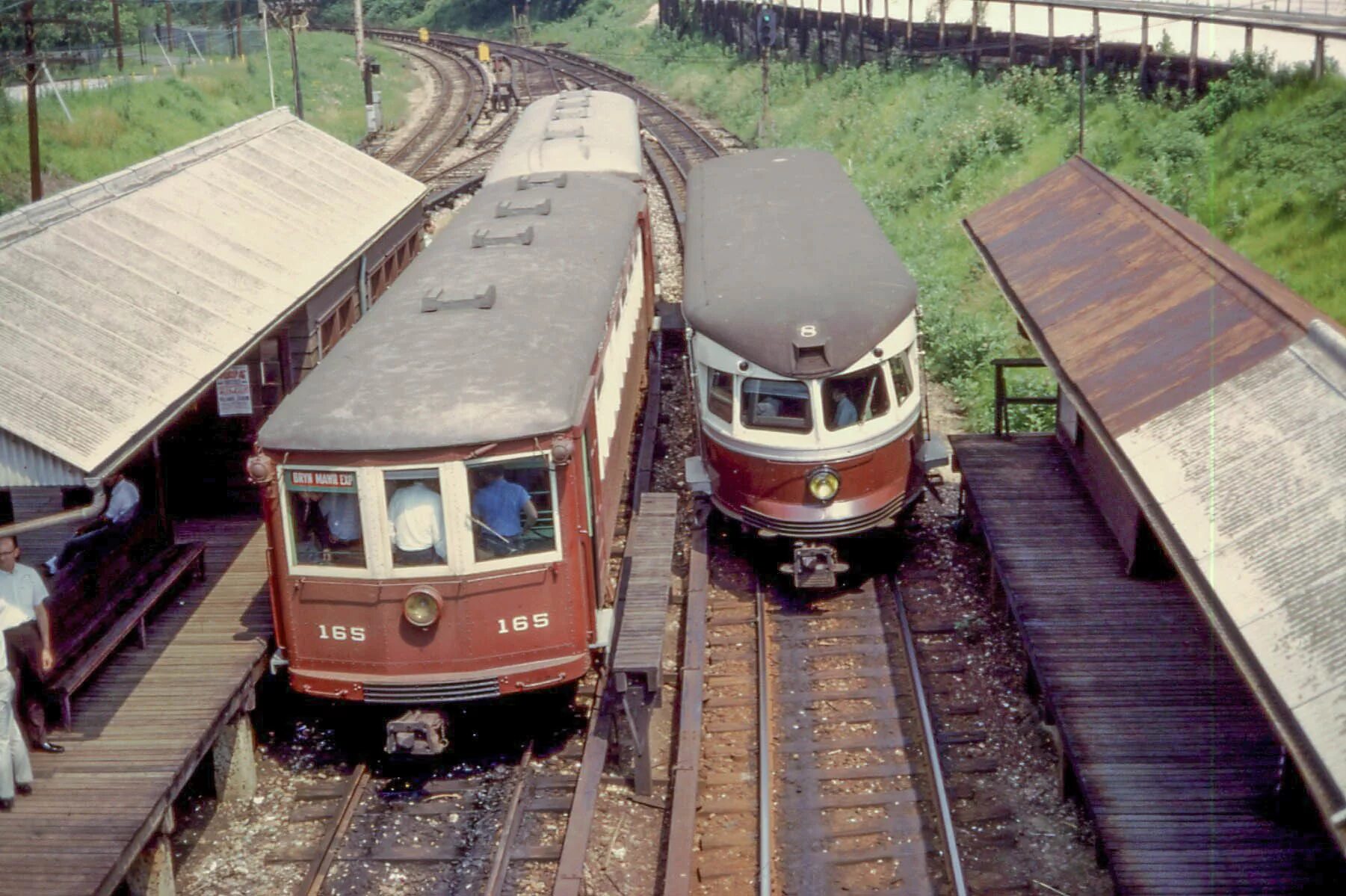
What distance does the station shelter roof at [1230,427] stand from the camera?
6512 millimetres

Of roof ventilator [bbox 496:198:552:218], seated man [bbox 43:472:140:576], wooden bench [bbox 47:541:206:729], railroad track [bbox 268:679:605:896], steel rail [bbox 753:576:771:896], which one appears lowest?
railroad track [bbox 268:679:605:896]

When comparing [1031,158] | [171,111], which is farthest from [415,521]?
[171,111]

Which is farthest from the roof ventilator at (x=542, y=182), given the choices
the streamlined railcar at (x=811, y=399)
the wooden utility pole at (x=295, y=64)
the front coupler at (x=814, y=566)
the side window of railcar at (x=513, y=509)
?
the wooden utility pole at (x=295, y=64)

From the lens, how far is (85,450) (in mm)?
8328

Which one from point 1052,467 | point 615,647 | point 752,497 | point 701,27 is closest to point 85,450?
point 615,647

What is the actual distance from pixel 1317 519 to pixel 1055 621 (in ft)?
11.8

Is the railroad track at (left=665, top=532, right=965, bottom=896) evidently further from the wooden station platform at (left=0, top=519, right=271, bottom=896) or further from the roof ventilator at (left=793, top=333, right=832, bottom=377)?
the wooden station platform at (left=0, top=519, right=271, bottom=896)

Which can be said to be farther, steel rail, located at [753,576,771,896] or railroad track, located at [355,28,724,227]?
railroad track, located at [355,28,724,227]

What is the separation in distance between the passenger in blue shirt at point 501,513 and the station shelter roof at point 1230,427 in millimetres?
3761

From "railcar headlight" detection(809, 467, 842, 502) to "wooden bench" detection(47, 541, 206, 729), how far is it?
5064 millimetres

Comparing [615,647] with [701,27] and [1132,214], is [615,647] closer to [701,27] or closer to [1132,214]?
[1132,214]

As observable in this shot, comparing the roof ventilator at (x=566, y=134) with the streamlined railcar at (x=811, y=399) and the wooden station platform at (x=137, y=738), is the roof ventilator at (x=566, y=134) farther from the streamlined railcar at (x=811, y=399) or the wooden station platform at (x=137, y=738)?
the wooden station platform at (x=137, y=738)

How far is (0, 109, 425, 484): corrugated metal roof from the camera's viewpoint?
29.0ft

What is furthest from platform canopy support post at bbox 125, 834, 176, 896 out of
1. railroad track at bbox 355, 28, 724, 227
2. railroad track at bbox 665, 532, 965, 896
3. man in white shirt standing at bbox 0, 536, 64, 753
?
railroad track at bbox 355, 28, 724, 227
